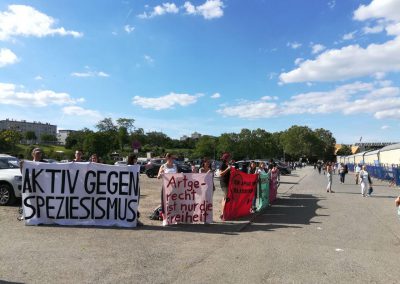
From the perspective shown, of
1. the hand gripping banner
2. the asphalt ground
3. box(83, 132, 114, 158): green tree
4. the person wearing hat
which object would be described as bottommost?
the asphalt ground

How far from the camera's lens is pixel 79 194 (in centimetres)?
1043

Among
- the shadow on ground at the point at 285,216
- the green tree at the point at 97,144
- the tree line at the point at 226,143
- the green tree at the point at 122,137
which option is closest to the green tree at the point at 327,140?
the tree line at the point at 226,143

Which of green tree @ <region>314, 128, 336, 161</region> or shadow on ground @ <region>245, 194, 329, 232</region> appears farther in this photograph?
green tree @ <region>314, 128, 336, 161</region>

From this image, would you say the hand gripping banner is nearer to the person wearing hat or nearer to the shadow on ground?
the shadow on ground

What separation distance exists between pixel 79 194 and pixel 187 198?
2587 millimetres

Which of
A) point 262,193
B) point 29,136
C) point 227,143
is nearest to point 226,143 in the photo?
point 227,143

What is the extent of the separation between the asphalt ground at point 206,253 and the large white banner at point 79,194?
466mm

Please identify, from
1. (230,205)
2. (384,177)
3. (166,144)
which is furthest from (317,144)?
(230,205)

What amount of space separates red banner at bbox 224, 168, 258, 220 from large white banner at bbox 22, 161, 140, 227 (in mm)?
2791

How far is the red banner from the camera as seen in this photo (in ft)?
39.6

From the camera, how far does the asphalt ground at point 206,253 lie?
20.3ft

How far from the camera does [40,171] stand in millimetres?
10516

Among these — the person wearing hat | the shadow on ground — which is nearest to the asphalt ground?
the shadow on ground

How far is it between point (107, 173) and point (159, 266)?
434cm
